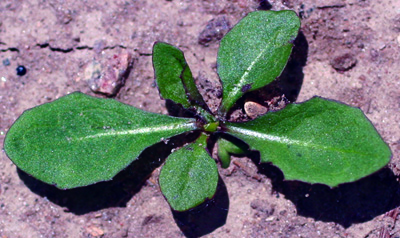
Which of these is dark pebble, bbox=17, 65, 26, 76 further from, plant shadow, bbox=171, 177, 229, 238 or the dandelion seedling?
plant shadow, bbox=171, 177, 229, 238

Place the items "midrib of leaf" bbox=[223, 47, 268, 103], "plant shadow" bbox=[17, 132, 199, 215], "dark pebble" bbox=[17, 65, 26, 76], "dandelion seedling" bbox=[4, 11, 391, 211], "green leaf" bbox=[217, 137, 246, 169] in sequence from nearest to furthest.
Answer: "dandelion seedling" bbox=[4, 11, 391, 211] → "midrib of leaf" bbox=[223, 47, 268, 103] → "green leaf" bbox=[217, 137, 246, 169] → "plant shadow" bbox=[17, 132, 199, 215] → "dark pebble" bbox=[17, 65, 26, 76]

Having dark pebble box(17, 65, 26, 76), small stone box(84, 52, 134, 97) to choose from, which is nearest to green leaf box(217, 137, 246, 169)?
small stone box(84, 52, 134, 97)

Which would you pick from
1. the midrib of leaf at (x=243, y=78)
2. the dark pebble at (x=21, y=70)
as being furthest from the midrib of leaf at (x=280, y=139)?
the dark pebble at (x=21, y=70)

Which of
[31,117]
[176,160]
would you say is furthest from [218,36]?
[31,117]

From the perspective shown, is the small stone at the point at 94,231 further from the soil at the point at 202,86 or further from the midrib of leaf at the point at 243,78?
the midrib of leaf at the point at 243,78

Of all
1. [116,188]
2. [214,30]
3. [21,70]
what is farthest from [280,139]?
[21,70]

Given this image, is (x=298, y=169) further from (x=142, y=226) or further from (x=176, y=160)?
(x=142, y=226)

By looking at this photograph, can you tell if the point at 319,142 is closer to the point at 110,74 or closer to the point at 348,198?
the point at 348,198
